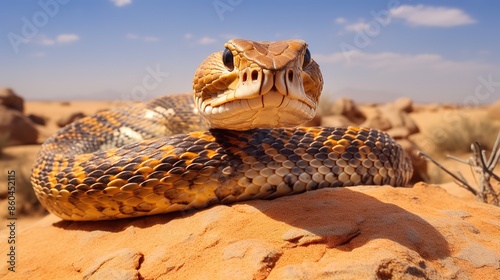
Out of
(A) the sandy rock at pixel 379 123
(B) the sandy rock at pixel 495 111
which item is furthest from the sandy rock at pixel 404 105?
(A) the sandy rock at pixel 379 123

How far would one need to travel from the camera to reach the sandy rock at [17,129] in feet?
67.8

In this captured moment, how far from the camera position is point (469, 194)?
6.18 m

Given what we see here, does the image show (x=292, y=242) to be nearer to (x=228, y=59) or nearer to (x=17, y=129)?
(x=228, y=59)

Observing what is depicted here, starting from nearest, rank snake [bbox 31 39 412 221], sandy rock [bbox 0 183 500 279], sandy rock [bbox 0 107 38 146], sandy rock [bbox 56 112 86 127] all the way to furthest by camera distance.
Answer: sandy rock [bbox 0 183 500 279] → snake [bbox 31 39 412 221] → sandy rock [bbox 0 107 38 146] → sandy rock [bbox 56 112 86 127]

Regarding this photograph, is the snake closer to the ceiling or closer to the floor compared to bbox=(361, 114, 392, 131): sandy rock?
closer to the ceiling

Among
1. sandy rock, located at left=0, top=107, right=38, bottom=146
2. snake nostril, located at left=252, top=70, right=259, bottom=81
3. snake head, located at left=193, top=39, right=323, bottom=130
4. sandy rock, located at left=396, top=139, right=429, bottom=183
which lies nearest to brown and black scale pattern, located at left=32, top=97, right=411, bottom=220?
snake head, located at left=193, top=39, right=323, bottom=130

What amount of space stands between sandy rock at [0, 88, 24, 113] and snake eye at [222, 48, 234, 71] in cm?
2759

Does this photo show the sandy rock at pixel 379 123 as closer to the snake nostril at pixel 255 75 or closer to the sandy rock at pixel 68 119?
the sandy rock at pixel 68 119

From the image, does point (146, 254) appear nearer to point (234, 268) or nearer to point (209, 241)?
point (209, 241)

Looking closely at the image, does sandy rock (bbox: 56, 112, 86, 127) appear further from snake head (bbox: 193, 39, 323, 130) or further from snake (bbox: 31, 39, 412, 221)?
snake head (bbox: 193, 39, 323, 130)

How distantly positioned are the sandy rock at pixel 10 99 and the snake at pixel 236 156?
83.4 ft

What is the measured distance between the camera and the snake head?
10.3ft

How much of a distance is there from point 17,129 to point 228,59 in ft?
68.3

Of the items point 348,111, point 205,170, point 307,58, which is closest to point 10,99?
point 348,111
